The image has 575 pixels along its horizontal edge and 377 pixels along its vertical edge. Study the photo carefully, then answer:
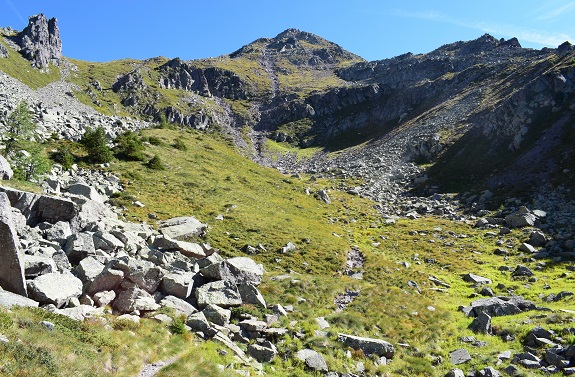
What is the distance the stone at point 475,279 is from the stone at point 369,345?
1781 centimetres

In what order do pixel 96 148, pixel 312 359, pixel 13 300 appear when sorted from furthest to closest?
pixel 96 148, pixel 312 359, pixel 13 300

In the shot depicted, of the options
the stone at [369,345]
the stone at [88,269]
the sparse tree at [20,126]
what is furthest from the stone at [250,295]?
the sparse tree at [20,126]

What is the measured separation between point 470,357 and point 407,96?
147 metres

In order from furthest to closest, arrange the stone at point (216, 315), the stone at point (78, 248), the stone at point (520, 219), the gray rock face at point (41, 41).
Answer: the gray rock face at point (41, 41) < the stone at point (520, 219) < the stone at point (78, 248) < the stone at point (216, 315)

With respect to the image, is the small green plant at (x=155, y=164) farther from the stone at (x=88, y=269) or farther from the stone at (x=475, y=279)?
the stone at (x=475, y=279)

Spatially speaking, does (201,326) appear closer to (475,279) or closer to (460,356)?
(460,356)

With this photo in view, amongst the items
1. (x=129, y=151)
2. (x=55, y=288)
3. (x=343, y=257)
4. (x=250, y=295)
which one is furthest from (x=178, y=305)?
(x=129, y=151)

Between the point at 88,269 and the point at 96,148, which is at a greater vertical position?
the point at 96,148

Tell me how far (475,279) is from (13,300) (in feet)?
108

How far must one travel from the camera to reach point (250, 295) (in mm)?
19156

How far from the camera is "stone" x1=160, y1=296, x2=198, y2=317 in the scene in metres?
15.6

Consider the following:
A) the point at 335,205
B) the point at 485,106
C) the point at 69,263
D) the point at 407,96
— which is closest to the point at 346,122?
the point at 407,96

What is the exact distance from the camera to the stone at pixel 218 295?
1720cm

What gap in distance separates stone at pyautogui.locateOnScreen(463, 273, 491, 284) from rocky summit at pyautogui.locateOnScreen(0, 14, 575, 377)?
47 centimetres
